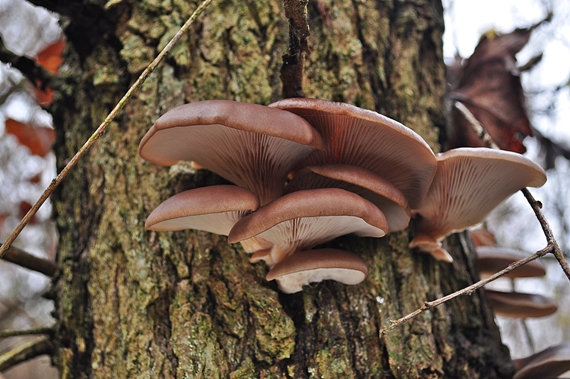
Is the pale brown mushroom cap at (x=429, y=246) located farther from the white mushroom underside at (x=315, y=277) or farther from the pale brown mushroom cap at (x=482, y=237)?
the pale brown mushroom cap at (x=482, y=237)

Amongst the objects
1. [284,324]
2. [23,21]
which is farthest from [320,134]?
[23,21]

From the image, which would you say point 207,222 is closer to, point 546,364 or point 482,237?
point 546,364

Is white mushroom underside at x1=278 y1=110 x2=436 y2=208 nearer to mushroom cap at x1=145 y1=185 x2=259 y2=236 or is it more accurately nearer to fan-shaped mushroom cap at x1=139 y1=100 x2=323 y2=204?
fan-shaped mushroom cap at x1=139 y1=100 x2=323 y2=204

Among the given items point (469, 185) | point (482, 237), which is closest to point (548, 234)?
point (469, 185)

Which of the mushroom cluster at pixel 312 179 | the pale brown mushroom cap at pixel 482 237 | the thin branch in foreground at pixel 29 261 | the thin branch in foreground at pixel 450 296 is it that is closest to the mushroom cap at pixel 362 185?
the mushroom cluster at pixel 312 179

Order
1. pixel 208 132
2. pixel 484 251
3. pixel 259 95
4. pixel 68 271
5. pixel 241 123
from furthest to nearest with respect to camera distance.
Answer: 1. pixel 484 251
2. pixel 68 271
3. pixel 259 95
4. pixel 208 132
5. pixel 241 123

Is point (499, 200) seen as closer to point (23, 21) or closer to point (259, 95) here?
point (259, 95)
